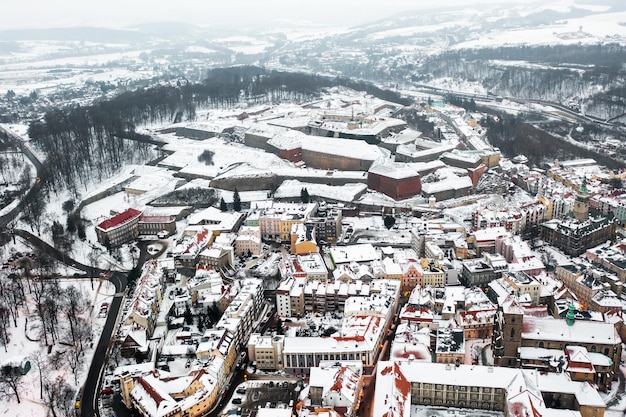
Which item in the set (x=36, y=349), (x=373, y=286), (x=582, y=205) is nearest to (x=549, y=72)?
(x=582, y=205)

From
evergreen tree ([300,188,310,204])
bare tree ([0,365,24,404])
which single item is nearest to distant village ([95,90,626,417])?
evergreen tree ([300,188,310,204])

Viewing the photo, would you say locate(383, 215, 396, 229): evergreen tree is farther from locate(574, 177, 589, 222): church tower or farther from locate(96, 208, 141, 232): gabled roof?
locate(96, 208, 141, 232): gabled roof

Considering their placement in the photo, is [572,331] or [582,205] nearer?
[572,331]

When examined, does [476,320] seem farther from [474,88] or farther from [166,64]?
[166,64]

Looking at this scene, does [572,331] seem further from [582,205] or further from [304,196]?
[304,196]

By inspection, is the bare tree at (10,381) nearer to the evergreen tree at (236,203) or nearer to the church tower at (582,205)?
the evergreen tree at (236,203)

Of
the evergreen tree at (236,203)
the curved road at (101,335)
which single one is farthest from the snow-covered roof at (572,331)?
the evergreen tree at (236,203)
